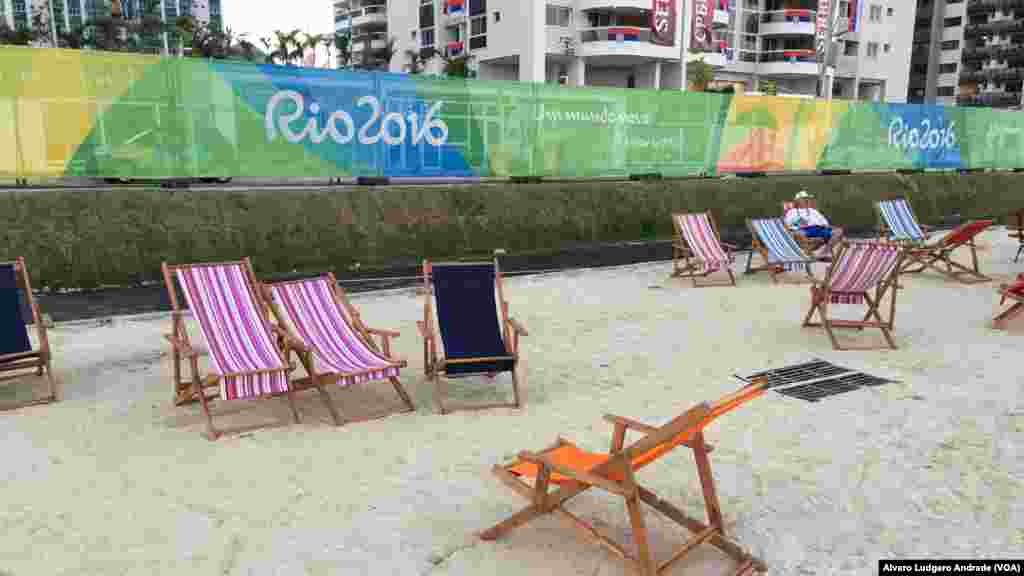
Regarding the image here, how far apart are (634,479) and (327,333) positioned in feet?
9.94

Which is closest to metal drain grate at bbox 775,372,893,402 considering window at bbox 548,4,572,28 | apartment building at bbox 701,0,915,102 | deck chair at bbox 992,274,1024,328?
deck chair at bbox 992,274,1024,328

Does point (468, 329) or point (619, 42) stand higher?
point (619, 42)

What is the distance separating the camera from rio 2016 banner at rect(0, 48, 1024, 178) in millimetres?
8711

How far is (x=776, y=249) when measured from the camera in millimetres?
10047

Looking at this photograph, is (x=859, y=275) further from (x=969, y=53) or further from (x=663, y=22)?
(x=969, y=53)

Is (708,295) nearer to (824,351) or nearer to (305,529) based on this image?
(824,351)

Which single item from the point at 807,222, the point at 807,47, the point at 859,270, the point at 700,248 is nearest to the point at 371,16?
the point at 807,47

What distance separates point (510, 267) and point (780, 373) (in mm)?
5344

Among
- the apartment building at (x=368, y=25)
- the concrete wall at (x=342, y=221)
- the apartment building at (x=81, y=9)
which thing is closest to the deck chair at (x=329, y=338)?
the concrete wall at (x=342, y=221)

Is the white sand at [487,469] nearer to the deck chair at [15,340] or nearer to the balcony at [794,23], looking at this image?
the deck chair at [15,340]

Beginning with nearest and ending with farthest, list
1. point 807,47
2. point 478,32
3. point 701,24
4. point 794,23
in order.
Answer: point 478,32 < point 701,24 < point 794,23 < point 807,47

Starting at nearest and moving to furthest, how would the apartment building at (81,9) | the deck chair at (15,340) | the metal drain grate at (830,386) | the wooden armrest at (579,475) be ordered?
the wooden armrest at (579,475)
the deck chair at (15,340)
the metal drain grate at (830,386)
the apartment building at (81,9)

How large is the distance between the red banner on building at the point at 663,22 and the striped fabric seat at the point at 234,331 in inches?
Result: 2184

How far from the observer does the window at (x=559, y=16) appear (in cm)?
5441
